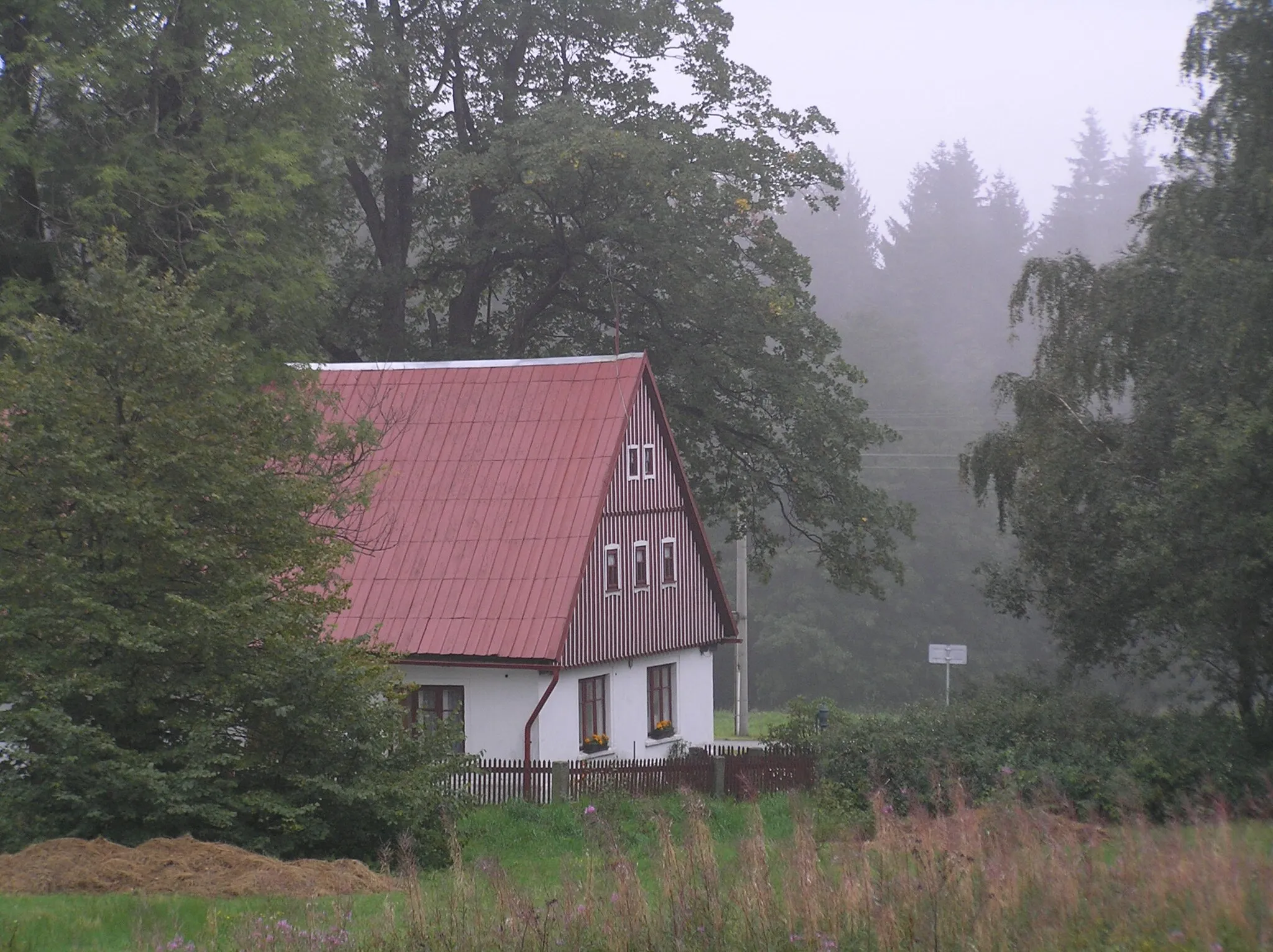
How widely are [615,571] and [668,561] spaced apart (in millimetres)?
2376

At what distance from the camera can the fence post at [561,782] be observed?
21.8m

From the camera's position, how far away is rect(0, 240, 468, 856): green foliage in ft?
44.6

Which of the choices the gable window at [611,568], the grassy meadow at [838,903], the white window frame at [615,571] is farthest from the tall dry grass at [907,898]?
the gable window at [611,568]

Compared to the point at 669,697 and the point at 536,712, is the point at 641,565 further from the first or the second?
the point at 536,712

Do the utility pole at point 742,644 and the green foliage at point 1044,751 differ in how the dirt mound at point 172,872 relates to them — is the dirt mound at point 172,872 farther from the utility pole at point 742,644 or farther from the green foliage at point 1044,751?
the utility pole at point 742,644

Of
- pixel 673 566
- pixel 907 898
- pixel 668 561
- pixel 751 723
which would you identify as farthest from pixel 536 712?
pixel 751 723

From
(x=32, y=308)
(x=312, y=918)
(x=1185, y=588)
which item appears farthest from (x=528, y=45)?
(x=312, y=918)

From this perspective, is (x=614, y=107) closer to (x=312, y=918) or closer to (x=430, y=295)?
(x=430, y=295)

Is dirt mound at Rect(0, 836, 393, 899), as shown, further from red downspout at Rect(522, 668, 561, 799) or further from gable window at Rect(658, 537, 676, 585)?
gable window at Rect(658, 537, 676, 585)

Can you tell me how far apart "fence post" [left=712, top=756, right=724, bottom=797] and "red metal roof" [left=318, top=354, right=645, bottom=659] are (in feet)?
10.5

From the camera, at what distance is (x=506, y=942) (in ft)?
28.8

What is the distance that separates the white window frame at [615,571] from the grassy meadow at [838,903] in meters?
15.9

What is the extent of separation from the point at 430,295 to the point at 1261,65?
2226 cm

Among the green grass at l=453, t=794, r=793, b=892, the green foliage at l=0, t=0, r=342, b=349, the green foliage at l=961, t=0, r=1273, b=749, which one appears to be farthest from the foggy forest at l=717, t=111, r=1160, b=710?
the green foliage at l=0, t=0, r=342, b=349
